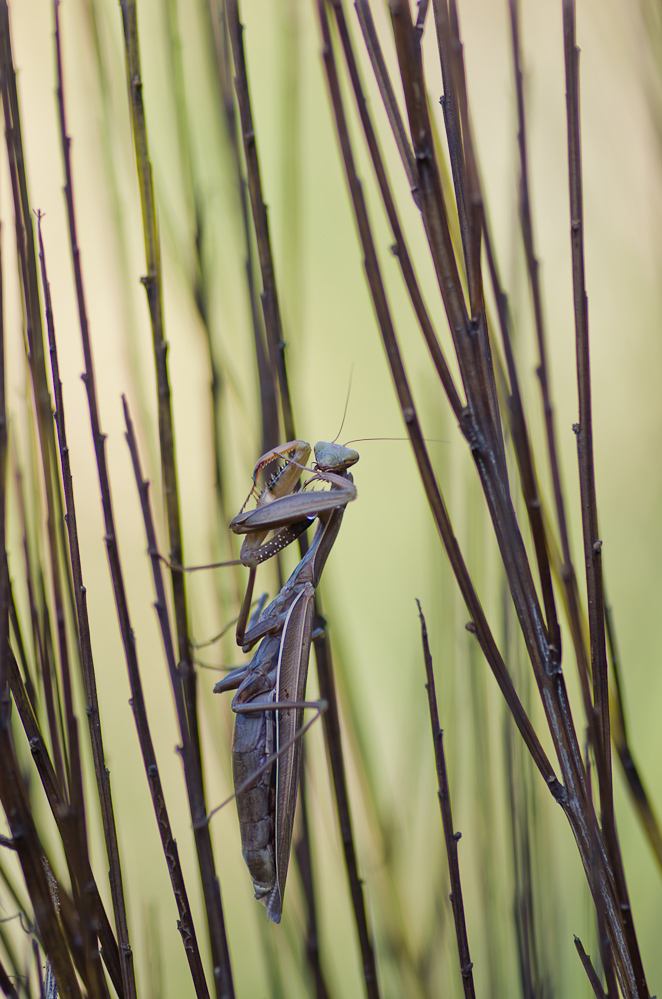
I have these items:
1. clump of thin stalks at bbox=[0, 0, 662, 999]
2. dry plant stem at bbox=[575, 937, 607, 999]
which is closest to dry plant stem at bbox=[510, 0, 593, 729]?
clump of thin stalks at bbox=[0, 0, 662, 999]

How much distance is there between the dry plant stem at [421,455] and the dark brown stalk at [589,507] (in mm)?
37

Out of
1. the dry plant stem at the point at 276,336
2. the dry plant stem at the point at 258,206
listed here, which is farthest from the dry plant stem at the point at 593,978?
the dry plant stem at the point at 258,206

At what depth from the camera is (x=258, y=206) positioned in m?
0.46

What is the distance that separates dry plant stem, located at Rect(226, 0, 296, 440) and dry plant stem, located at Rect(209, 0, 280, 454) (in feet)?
0.26

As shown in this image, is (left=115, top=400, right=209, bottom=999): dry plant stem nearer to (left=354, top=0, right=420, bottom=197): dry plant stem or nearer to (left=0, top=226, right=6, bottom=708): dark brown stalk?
(left=0, top=226, right=6, bottom=708): dark brown stalk

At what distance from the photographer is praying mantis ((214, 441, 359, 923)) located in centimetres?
54

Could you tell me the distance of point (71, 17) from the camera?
1104 millimetres

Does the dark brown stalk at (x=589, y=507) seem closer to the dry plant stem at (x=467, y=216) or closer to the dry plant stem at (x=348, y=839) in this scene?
the dry plant stem at (x=467, y=216)

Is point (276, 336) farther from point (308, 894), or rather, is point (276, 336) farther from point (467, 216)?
point (308, 894)

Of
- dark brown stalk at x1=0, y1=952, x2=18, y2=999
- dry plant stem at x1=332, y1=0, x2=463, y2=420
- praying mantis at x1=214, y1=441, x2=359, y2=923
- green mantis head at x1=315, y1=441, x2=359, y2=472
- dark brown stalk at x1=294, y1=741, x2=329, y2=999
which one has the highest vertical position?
dry plant stem at x1=332, y1=0, x2=463, y2=420

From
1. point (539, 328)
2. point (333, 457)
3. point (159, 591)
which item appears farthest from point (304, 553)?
point (539, 328)

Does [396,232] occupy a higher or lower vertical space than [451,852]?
higher

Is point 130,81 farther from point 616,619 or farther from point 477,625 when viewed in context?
point 616,619

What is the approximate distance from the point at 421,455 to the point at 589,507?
0.33 feet
